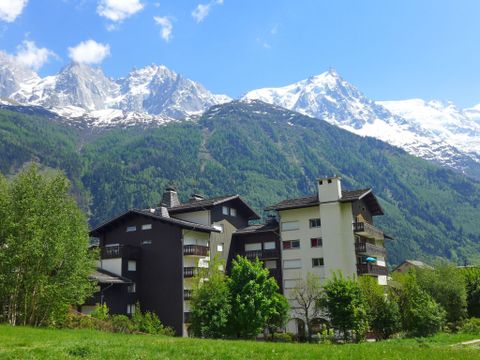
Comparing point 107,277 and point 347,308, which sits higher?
point 107,277

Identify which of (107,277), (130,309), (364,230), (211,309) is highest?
(364,230)

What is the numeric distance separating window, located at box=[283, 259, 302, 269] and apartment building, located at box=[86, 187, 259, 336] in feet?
26.2

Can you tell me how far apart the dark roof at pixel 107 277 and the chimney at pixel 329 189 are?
23.3 meters

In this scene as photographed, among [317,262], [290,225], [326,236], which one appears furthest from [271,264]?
[326,236]

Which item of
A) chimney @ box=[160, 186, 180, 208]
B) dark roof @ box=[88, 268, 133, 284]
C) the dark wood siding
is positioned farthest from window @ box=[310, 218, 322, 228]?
dark roof @ box=[88, 268, 133, 284]

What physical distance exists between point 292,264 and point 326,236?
5.35 m

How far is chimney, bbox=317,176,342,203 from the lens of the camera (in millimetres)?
56438

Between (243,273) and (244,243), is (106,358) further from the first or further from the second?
(244,243)

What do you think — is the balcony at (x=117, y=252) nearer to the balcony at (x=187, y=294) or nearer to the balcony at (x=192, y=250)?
the balcony at (x=192, y=250)

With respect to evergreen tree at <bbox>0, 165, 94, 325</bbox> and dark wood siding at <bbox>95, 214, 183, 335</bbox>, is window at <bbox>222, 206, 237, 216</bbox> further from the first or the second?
evergreen tree at <bbox>0, 165, 94, 325</bbox>

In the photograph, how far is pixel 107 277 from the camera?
49.7 metres

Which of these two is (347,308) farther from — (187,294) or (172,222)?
(172,222)

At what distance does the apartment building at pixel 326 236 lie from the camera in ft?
183

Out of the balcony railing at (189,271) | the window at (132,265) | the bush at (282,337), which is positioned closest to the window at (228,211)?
the balcony railing at (189,271)
